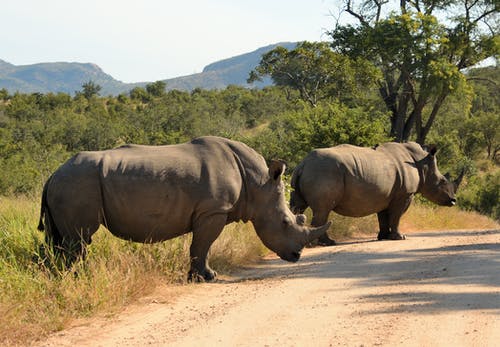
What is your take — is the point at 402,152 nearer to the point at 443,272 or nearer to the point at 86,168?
the point at 443,272

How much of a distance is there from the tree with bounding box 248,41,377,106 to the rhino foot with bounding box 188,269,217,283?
21.4 metres

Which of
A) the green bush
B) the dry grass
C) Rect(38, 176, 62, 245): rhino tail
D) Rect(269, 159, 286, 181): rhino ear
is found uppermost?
Rect(269, 159, 286, 181): rhino ear

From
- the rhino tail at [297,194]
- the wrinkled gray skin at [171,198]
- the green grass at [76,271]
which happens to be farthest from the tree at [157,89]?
the wrinkled gray skin at [171,198]

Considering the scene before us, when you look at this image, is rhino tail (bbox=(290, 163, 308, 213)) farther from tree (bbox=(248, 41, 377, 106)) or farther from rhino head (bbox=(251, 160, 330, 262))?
tree (bbox=(248, 41, 377, 106))

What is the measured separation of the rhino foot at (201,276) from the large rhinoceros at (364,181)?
3.26 meters

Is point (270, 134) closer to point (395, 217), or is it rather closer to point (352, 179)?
point (395, 217)

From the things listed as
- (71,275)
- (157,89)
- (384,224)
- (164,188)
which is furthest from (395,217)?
(157,89)

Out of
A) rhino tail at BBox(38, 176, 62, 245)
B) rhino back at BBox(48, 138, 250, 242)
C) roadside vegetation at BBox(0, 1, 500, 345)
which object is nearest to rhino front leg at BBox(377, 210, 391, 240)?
roadside vegetation at BBox(0, 1, 500, 345)

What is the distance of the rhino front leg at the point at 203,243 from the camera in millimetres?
7395

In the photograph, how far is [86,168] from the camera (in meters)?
6.80

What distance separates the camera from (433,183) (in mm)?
13117

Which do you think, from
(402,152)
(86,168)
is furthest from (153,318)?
(402,152)

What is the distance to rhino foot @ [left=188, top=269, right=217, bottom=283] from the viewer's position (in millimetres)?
7438

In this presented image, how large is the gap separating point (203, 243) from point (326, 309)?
208 centimetres
